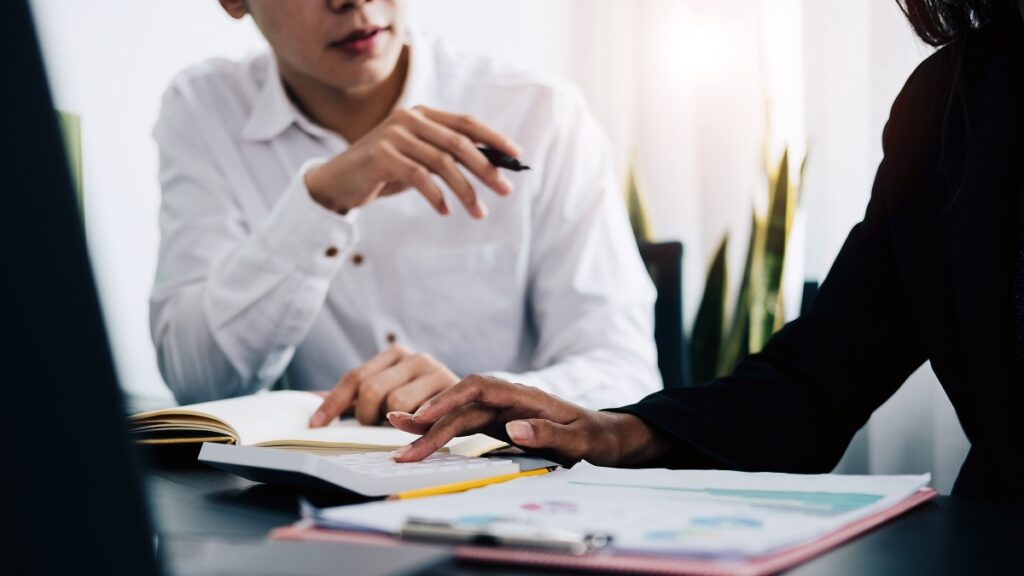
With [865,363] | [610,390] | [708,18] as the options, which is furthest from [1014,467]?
[708,18]

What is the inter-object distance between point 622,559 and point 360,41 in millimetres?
1129

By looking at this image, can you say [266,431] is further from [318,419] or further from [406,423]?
[406,423]

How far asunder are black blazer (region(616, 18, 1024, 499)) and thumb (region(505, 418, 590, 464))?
6cm

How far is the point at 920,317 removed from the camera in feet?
2.97

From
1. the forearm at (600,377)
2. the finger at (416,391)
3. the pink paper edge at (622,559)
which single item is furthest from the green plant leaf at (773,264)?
the pink paper edge at (622,559)

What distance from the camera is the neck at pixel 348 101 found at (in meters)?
1.66

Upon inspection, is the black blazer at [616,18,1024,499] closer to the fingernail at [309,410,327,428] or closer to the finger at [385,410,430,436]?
the finger at [385,410,430,436]

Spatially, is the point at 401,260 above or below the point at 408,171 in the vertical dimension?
below

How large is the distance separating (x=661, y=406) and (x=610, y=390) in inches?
21.8

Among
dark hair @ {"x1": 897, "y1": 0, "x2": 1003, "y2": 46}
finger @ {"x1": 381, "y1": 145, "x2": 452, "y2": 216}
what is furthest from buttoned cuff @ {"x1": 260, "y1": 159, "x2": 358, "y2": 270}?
dark hair @ {"x1": 897, "y1": 0, "x2": 1003, "y2": 46}

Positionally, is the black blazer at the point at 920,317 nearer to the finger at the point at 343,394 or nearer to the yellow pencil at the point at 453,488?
the yellow pencil at the point at 453,488

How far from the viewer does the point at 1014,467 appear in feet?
2.78

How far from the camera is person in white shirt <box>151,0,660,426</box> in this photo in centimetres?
136

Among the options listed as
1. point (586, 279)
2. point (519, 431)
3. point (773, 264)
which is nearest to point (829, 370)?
point (519, 431)
